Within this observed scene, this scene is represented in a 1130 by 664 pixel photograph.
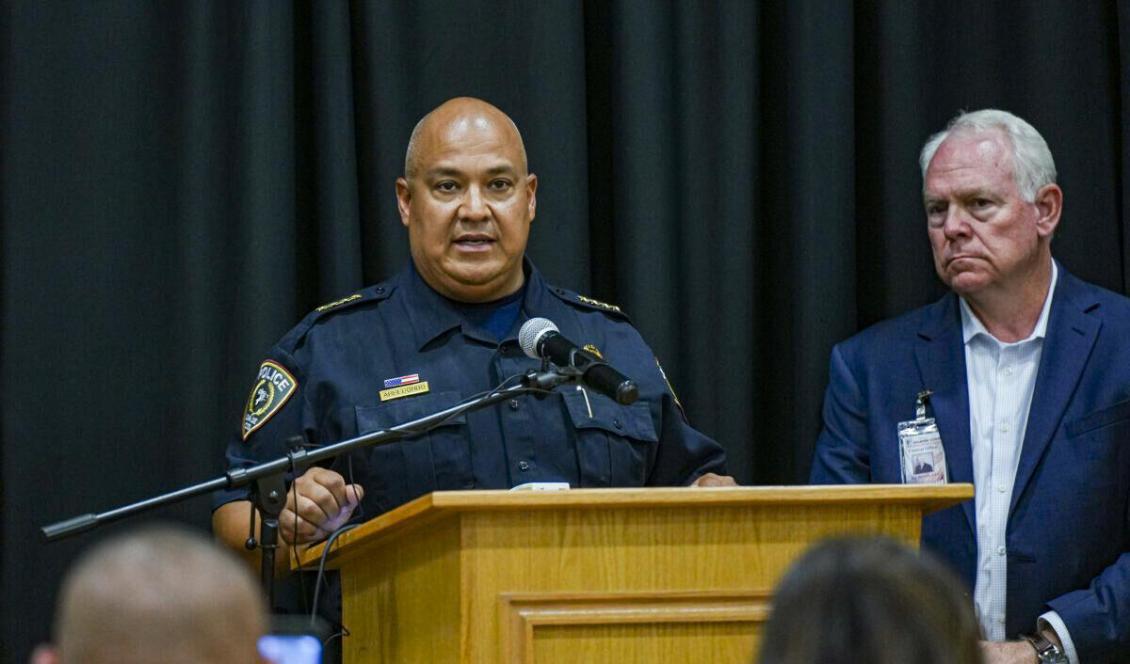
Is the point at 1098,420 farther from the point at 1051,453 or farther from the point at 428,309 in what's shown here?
the point at 428,309

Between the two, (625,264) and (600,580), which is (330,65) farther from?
(600,580)

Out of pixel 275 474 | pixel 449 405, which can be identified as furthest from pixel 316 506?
pixel 449 405

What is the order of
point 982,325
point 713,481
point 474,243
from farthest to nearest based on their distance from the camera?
1. point 982,325
2. point 474,243
3. point 713,481

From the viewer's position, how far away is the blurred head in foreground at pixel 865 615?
1.29m

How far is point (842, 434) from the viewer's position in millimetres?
3980

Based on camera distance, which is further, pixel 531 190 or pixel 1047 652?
pixel 531 190

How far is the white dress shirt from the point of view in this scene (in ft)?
12.1

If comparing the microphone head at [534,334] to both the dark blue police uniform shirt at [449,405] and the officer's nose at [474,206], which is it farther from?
the officer's nose at [474,206]

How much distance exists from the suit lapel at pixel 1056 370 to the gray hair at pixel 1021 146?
271 millimetres

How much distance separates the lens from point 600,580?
A: 2541 millimetres

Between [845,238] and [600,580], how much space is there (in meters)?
1.98

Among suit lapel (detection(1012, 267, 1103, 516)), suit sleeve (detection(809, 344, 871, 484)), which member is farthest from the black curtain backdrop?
suit lapel (detection(1012, 267, 1103, 516))

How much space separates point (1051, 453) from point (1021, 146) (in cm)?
76

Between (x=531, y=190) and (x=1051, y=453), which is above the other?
(x=531, y=190)
